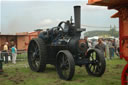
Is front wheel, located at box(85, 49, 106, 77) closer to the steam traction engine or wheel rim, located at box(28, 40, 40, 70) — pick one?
the steam traction engine

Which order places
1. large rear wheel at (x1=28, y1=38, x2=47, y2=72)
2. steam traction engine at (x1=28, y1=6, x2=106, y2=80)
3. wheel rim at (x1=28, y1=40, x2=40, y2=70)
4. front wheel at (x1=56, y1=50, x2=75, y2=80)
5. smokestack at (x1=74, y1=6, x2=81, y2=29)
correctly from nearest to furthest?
front wheel at (x1=56, y1=50, x2=75, y2=80), steam traction engine at (x1=28, y1=6, x2=106, y2=80), smokestack at (x1=74, y1=6, x2=81, y2=29), large rear wheel at (x1=28, y1=38, x2=47, y2=72), wheel rim at (x1=28, y1=40, x2=40, y2=70)

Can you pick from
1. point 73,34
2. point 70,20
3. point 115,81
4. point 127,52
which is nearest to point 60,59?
point 73,34

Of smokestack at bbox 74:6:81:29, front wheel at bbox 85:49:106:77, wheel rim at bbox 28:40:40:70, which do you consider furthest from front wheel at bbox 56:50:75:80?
wheel rim at bbox 28:40:40:70

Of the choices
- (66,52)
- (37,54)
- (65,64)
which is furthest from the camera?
(37,54)

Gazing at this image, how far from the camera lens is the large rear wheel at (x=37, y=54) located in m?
7.95

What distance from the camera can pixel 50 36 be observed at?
834 cm

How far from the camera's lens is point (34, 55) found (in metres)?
8.55

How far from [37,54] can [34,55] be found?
0.17 meters

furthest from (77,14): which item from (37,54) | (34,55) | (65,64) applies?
(34,55)

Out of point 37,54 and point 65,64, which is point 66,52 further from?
point 37,54

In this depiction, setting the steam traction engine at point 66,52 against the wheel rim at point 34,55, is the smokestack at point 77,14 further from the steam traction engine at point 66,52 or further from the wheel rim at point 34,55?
the wheel rim at point 34,55

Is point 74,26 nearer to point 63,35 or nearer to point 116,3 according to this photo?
point 63,35

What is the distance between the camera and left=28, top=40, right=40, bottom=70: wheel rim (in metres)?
8.51

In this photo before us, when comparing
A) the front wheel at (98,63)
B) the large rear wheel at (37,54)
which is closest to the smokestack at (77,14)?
the front wheel at (98,63)
